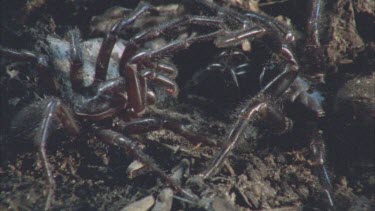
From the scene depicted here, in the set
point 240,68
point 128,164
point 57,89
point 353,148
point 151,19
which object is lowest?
point 353,148

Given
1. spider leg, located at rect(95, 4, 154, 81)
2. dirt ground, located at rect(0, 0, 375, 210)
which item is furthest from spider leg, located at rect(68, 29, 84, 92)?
dirt ground, located at rect(0, 0, 375, 210)

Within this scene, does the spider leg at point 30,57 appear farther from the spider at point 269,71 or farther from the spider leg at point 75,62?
the spider at point 269,71

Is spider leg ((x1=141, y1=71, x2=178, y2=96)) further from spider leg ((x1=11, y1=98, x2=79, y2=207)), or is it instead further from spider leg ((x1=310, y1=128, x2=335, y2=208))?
spider leg ((x1=310, y1=128, x2=335, y2=208))

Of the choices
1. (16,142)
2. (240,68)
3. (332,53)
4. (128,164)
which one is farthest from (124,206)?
(332,53)

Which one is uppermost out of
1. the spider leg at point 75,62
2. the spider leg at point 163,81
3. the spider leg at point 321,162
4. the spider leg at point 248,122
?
the spider leg at point 75,62

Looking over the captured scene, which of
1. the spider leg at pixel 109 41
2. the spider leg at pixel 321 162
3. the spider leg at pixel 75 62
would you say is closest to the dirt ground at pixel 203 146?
the spider leg at pixel 321 162

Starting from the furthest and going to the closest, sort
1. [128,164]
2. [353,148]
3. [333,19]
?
[333,19] < [353,148] < [128,164]

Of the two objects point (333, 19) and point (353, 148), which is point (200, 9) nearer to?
point (333, 19)
